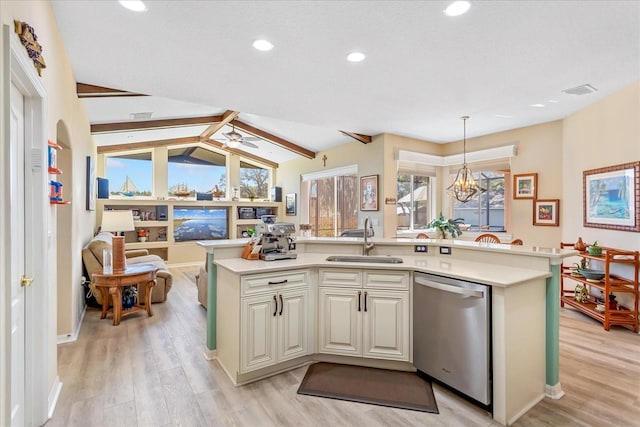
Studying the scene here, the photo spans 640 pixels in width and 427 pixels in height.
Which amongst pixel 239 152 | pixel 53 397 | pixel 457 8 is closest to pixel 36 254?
pixel 53 397

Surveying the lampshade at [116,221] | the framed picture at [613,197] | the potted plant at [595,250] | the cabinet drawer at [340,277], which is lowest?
the cabinet drawer at [340,277]

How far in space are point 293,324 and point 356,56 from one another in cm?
239

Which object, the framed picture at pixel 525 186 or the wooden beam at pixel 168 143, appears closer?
the framed picture at pixel 525 186

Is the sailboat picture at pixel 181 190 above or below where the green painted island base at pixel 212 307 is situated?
above

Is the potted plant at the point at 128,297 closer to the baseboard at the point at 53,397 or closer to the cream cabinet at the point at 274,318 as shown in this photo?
the baseboard at the point at 53,397

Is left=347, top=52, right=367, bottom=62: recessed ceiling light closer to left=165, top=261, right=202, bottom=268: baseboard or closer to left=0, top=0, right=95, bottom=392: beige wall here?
left=0, top=0, right=95, bottom=392: beige wall

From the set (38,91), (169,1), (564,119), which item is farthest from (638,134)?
(38,91)

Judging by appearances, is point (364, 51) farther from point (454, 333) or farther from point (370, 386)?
point (370, 386)

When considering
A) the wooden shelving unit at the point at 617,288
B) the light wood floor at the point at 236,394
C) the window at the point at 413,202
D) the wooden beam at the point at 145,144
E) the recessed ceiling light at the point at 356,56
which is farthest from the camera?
the wooden beam at the point at 145,144

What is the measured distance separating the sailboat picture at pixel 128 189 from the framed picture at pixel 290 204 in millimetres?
3657

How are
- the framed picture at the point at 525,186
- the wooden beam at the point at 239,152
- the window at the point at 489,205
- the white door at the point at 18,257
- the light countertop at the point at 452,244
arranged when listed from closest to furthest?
the white door at the point at 18,257 → the light countertop at the point at 452,244 → the framed picture at the point at 525,186 → the window at the point at 489,205 → the wooden beam at the point at 239,152

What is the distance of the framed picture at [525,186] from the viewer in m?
4.97

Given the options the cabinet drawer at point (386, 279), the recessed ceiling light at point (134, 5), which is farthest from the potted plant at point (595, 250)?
the recessed ceiling light at point (134, 5)

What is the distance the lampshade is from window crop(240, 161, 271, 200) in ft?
13.0
